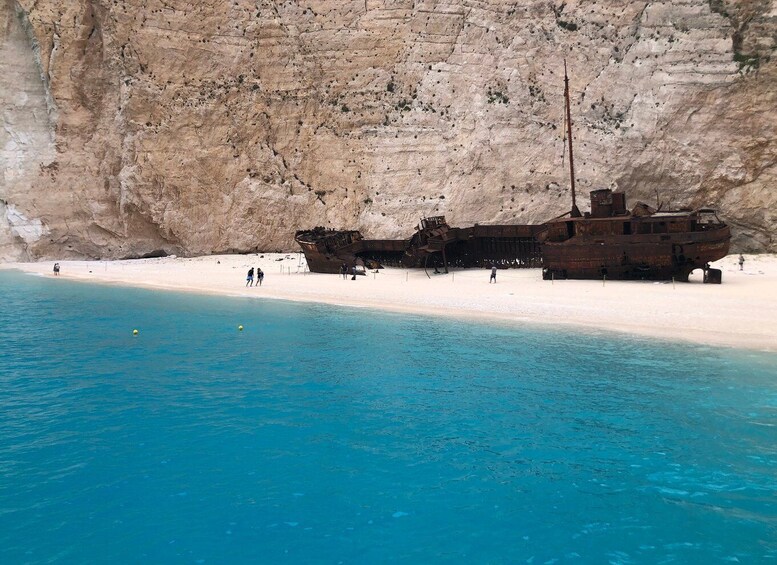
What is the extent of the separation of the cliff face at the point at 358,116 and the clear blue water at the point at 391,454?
27.9 meters

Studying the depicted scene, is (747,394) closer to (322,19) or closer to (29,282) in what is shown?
(29,282)

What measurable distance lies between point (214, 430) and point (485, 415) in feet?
15.8

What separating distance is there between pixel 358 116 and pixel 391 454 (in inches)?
1633

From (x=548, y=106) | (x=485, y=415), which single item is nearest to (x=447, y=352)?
(x=485, y=415)

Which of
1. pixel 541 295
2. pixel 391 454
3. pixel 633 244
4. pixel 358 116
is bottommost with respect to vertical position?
pixel 391 454

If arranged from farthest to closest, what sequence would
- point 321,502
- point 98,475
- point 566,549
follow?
point 98,475 → point 321,502 → point 566,549

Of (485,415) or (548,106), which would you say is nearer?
(485,415)

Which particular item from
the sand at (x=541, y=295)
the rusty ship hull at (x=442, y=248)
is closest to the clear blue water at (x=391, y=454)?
the sand at (x=541, y=295)

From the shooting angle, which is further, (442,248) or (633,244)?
(442,248)

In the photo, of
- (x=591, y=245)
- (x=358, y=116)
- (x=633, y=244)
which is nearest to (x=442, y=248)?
(x=591, y=245)

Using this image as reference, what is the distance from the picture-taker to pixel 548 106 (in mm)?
43781

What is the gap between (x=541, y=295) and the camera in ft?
80.8

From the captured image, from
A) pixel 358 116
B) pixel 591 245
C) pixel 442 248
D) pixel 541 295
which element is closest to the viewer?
pixel 541 295

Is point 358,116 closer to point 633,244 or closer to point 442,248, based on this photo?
point 442,248
